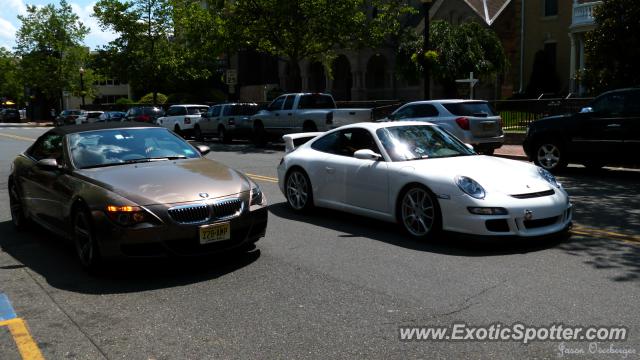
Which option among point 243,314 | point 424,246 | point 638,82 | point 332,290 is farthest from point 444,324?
point 638,82

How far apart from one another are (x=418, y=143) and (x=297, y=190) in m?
2.14

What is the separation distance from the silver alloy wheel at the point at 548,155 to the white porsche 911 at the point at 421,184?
6645 millimetres

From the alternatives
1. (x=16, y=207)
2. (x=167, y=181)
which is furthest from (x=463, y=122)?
(x=167, y=181)

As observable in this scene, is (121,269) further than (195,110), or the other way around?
(195,110)

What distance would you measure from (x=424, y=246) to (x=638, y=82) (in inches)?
612

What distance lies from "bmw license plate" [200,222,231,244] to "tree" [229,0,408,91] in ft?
70.3

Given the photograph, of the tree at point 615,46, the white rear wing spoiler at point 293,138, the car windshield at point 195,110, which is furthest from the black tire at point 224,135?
the white rear wing spoiler at point 293,138

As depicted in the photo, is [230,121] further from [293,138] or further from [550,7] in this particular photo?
[550,7]

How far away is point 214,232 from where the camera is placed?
598cm

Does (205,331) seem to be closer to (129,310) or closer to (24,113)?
(129,310)

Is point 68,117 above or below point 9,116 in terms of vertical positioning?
above

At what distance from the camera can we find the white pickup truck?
2117 centimetres

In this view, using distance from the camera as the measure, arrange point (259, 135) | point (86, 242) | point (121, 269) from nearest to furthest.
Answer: point (86, 242)
point (121, 269)
point (259, 135)

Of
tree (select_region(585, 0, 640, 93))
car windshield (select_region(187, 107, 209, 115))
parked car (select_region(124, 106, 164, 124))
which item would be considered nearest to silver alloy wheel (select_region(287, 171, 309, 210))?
tree (select_region(585, 0, 640, 93))
